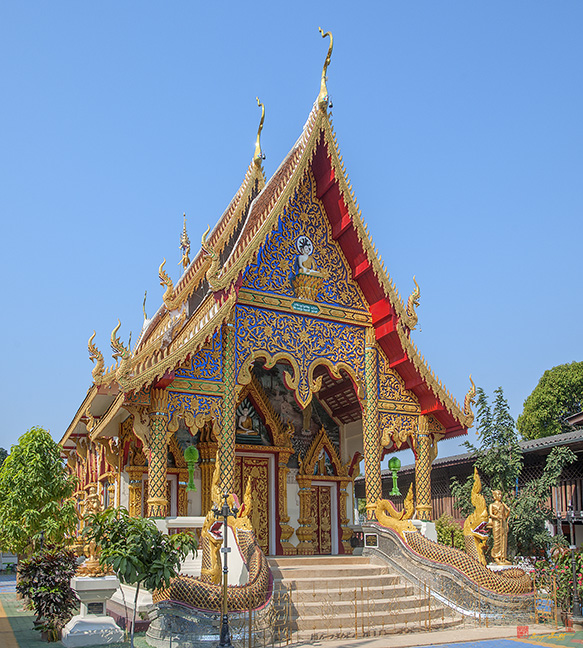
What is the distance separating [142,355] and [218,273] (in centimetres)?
188

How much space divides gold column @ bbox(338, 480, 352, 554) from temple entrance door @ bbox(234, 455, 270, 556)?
203 centimetres

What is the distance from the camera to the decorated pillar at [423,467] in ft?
43.4

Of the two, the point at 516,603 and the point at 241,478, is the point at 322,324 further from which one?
the point at 516,603

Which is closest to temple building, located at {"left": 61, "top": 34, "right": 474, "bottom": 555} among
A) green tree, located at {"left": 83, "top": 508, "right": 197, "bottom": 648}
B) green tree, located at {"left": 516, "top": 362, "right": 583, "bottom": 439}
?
green tree, located at {"left": 83, "top": 508, "right": 197, "bottom": 648}

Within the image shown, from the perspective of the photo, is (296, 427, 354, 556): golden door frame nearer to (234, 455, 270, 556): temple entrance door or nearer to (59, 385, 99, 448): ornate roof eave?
(234, 455, 270, 556): temple entrance door

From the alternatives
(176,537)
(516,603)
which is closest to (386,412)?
(516,603)

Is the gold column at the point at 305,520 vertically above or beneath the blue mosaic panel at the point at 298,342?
beneath

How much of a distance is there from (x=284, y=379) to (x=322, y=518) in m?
4.88

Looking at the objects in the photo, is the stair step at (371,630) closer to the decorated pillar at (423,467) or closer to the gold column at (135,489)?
the decorated pillar at (423,467)

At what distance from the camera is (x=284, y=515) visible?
48.7 feet

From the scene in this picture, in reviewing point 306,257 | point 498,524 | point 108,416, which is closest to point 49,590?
point 108,416

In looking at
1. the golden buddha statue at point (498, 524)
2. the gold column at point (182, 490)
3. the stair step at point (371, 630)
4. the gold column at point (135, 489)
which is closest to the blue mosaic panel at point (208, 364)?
the gold column at point (182, 490)

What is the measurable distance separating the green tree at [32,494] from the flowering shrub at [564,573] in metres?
10.2

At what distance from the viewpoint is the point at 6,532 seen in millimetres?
16078
